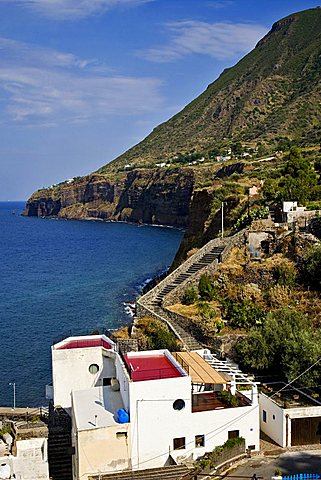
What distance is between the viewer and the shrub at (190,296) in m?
31.8

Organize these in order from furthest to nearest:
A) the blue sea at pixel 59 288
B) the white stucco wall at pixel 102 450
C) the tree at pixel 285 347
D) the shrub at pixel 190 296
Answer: the blue sea at pixel 59 288 → the shrub at pixel 190 296 → the tree at pixel 285 347 → the white stucco wall at pixel 102 450

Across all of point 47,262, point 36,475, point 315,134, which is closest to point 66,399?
point 36,475

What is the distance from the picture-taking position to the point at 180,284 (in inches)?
1303

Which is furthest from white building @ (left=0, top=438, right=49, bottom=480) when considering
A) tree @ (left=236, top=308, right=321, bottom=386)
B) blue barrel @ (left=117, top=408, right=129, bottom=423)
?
tree @ (left=236, top=308, right=321, bottom=386)

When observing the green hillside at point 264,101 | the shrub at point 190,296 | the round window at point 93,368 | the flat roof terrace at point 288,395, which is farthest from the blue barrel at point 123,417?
the green hillside at point 264,101

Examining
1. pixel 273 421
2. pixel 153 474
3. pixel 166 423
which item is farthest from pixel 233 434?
pixel 153 474

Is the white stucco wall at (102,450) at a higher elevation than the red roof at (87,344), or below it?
below

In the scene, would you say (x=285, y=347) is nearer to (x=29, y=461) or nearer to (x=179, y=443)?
(x=179, y=443)

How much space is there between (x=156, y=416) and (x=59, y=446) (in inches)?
189

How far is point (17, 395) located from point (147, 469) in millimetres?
16650

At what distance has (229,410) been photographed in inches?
747

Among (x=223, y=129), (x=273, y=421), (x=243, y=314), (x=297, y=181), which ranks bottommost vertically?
(x=273, y=421)

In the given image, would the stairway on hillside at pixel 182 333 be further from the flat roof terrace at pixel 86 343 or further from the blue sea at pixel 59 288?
the blue sea at pixel 59 288

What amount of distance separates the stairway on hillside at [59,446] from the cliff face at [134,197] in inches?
4178
